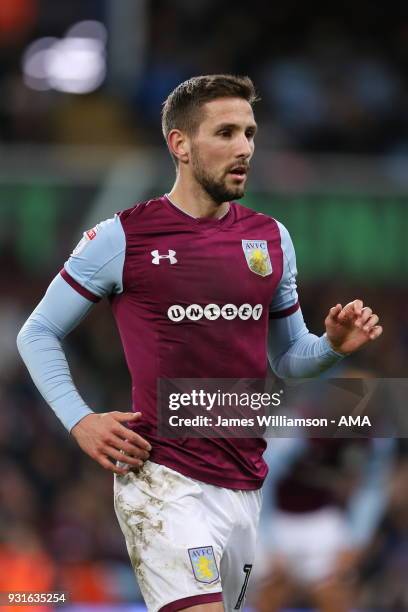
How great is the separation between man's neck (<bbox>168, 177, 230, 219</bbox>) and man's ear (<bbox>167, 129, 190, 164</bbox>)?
0.09 m

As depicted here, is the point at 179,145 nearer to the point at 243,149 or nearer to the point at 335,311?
the point at 243,149

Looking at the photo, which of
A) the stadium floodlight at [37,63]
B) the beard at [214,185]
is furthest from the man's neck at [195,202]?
the stadium floodlight at [37,63]

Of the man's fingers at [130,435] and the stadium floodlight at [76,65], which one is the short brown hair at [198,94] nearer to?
the man's fingers at [130,435]

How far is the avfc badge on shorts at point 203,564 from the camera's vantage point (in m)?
4.24

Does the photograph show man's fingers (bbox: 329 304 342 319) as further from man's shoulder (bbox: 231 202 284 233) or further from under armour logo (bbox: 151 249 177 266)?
under armour logo (bbox: 151 249 177 266)

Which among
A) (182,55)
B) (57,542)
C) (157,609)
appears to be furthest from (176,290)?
(182,55)

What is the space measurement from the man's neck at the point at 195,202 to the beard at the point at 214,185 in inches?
1.2

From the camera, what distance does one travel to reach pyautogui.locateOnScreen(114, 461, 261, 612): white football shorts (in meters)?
4.26

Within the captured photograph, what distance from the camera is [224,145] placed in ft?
14.6

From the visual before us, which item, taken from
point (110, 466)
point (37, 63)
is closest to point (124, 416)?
point (110, 466)

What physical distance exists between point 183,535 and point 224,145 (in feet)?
4.18

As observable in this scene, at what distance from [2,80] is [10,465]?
159 inches

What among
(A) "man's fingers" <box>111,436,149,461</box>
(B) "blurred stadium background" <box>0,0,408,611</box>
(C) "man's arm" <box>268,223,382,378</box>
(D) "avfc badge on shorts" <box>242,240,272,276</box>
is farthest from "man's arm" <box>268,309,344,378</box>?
(B) "blurred stadium background" <box>0,0,408,611</box>

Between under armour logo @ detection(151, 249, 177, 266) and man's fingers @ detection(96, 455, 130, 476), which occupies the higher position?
under armour logo @ detection(151, 249, 177, 266)
